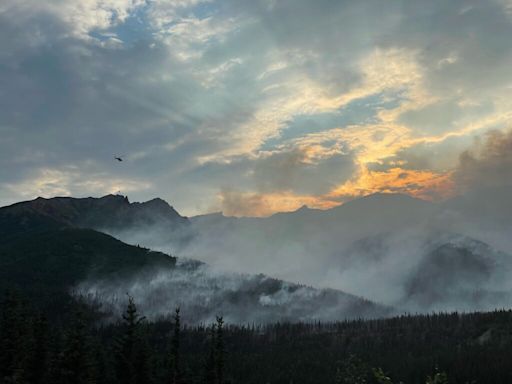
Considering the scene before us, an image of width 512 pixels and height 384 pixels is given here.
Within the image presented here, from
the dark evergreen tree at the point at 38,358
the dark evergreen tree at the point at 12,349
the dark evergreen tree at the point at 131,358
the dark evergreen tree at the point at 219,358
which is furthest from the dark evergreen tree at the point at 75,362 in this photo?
the dark evergreen tree at the point at 219,358

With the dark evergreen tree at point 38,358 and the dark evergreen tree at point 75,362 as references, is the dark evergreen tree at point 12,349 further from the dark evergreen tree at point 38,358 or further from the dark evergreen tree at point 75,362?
the dark evergreen tree at point 75,362

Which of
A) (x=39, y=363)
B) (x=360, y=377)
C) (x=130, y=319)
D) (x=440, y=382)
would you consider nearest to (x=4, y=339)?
(x=39, y=363)

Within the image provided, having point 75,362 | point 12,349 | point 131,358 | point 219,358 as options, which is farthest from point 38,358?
point 75,362

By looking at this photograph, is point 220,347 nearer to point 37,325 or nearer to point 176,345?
point 176,345

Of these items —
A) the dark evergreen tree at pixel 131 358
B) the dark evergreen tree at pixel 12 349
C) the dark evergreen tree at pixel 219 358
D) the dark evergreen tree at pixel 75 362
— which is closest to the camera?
the dark evergreen tree at pixel 75 362

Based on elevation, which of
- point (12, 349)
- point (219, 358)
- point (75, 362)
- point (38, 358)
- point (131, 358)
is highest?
point (75, 362)

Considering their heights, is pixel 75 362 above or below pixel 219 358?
above

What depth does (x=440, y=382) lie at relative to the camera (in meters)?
25.2

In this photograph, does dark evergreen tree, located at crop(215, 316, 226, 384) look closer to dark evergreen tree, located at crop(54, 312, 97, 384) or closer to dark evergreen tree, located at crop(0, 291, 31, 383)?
dark evergreen tree, located at crop(0, 291, 31, 383)

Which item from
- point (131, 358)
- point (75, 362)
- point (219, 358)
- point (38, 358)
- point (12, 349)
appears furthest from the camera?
point (219, 358)

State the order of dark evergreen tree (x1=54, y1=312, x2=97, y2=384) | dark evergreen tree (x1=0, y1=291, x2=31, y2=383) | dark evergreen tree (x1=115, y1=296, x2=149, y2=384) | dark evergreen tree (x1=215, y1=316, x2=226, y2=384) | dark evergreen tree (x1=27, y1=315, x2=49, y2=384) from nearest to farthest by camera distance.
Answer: dark evergreen tree (x1=54, y1=312, x2=97, y2=384) → dark evergreen tree (x1=115, y1=296, x2=149, y2=384) → dark evergreen tree (x1=0, y1=291, x2=31, y2=383) → dark evergreen tree (x1=27, y1=315, x2=49, y2=384) → dark evergreen tree (x1=215, y1=316, x2=226, y2=384)

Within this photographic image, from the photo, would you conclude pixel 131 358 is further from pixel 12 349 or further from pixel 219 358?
pixel 219 358

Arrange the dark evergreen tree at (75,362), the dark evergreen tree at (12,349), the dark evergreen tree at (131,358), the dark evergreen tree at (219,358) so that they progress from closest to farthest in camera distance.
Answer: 1. the dark evergreen tree at (75,362)
2. the dark evergreen tree at (131,358)
3. the dark evergreen tree at (12,349)
4. the dark evergreen tree at (219,358)

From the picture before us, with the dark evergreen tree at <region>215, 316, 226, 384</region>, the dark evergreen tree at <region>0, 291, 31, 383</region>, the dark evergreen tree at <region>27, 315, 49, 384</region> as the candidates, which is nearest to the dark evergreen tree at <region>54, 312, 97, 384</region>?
the dark evergreen tree at <region>0, 291, 31, 383</region>
